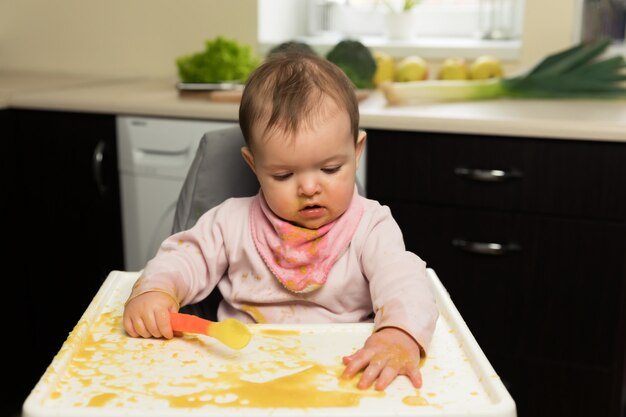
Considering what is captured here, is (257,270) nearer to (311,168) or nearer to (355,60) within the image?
(311,168)

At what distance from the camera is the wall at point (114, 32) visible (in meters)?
2.79

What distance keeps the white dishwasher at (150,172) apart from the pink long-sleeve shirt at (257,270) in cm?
92

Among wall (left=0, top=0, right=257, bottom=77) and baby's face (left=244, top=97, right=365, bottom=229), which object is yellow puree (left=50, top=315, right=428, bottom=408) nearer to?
baby's face (left=244, top=97, right=365, bottom=229)

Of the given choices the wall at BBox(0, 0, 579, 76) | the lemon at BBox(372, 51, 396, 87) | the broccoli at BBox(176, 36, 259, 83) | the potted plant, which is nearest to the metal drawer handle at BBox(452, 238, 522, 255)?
the lemon at BBox(372, 51, 396, 87)

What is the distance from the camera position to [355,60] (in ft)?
7.39

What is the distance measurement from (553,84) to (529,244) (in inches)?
19.7

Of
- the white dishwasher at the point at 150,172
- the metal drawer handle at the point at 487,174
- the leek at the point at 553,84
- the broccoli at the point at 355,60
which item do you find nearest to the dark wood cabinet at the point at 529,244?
the metal drawer handle at the point at 487,174

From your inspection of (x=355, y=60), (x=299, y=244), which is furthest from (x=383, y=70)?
(x=299, y=244)

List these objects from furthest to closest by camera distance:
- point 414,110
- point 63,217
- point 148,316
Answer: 1. point 63,217
2. point 414,110
3. point 148,316

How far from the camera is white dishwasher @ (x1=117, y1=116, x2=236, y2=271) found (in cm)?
215

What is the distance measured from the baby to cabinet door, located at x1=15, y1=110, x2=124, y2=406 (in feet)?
3.68

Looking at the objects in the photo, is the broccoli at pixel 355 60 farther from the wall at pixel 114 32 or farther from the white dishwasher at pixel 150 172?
the wall at pixel 114 32

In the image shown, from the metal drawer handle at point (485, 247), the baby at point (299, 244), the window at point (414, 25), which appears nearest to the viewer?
the baby at point (299, 244)

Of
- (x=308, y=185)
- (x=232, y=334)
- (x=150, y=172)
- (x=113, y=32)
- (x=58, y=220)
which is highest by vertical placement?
(x=113, y=32)
